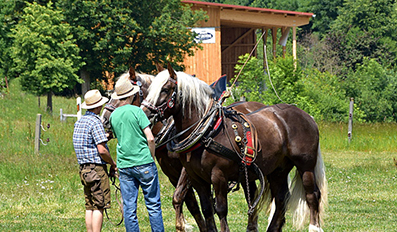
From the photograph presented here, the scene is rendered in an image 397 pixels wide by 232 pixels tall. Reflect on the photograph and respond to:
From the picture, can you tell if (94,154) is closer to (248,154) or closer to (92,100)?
(92,100)

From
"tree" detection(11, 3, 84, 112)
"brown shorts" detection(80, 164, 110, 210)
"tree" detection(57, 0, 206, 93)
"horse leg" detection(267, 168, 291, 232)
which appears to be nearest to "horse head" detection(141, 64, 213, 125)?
"brown shorts" detection(80, 164, 110, 210)

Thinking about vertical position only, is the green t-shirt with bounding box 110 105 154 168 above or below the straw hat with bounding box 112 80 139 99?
below

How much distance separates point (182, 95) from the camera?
5.81 metres

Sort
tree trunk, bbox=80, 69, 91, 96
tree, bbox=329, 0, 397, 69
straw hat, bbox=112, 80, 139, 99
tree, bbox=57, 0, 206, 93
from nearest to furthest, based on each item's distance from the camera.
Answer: straw hat, bbox=112, 80, 139, 99, tree, bbox=57, 0, 206, 93, tree trunk, bbox=80, 69, 91, 96, tree, bbox=329, 0, 397, 69

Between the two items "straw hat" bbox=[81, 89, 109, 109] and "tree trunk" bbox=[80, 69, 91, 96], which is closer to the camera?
"straw hat" bbox=[81, 89, 109, 109]

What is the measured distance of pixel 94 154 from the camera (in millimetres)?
6082

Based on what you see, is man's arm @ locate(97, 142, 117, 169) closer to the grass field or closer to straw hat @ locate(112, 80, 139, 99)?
straw hat @ locate(112, 80, 139, 99)

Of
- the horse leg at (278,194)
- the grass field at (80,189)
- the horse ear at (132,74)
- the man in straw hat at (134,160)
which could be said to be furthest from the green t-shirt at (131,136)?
the grass field at (80,189)

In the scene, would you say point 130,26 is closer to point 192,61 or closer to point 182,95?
point 192,61

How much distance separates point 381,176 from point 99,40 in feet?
63.6

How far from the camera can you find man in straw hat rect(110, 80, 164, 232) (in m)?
5.46

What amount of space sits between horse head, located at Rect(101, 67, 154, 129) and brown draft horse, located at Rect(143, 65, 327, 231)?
33.8 inches

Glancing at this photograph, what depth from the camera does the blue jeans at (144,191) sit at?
5496 millimetres

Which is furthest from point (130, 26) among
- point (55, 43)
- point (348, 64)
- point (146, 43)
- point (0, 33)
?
point (348, 64)
